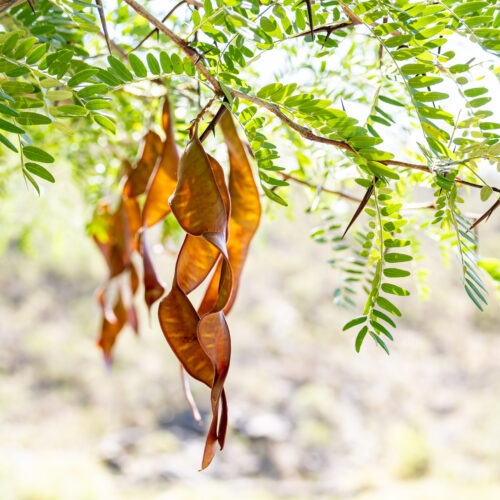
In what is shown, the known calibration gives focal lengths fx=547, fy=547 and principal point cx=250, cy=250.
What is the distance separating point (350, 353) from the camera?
399 centimetres

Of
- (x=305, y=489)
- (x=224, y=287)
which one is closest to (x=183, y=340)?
(x=224, y=287)

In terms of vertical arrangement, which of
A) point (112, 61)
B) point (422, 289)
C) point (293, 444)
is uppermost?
point (112, 61)

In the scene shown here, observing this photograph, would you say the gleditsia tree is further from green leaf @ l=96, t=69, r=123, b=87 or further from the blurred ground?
the blurred ground

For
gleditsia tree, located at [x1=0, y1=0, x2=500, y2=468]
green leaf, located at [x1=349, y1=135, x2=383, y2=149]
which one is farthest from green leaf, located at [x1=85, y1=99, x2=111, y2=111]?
green leaf, located at [x1=349, y1=135, x2=383, y2=149]

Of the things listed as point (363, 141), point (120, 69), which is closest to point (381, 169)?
point (363, 141)

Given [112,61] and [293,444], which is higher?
[112,61]

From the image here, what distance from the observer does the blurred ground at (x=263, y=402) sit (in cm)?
283

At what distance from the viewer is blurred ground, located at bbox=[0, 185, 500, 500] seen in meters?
2.83

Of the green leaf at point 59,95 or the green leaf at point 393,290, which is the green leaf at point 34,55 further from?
the green leaf at point 393,290

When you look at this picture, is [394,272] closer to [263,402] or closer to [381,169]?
[381,169]

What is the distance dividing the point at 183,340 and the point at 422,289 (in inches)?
10.7

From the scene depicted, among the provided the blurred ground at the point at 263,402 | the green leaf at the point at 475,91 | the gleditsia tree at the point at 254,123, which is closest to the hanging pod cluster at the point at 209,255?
the gleditsia tree at the point at 254,123

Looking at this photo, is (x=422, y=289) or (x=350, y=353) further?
(x=350, y=353)

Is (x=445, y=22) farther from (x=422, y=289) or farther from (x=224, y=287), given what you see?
(x=422, y=289)
